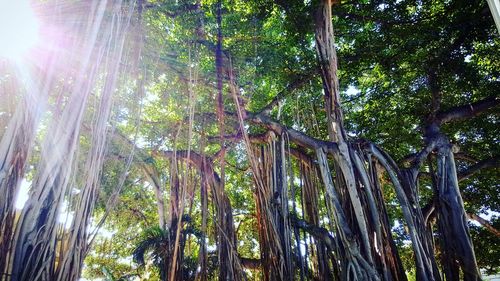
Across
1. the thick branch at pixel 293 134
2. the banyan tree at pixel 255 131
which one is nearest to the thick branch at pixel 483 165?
the banyan tree at pixel 255 131

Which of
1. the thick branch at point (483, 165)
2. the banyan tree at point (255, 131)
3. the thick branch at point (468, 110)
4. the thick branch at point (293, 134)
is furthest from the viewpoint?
the thick branch at point (483, 165)

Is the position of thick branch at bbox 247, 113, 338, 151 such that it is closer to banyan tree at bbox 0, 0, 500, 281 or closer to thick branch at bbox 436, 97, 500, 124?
banyan tree at bbox 0, 0, 500, 281

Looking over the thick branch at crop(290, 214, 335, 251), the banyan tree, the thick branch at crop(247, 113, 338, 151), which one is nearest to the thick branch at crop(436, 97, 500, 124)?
the banyan tree

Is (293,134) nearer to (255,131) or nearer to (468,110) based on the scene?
(255,131)

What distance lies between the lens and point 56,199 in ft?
3.58

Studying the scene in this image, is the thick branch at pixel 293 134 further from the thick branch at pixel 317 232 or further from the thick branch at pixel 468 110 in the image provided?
the thick branch at pixel 468 110

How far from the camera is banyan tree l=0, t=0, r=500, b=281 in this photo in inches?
47.2

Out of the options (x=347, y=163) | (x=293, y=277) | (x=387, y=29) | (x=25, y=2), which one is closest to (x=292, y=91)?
(x=387, y=29)

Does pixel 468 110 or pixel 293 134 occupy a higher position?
pixel 468 110

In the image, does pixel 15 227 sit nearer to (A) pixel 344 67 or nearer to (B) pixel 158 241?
Result: (B) pixel 158 241

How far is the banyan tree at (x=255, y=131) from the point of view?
1.20 m

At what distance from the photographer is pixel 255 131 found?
4031 mm

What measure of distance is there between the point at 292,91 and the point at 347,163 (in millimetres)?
1573

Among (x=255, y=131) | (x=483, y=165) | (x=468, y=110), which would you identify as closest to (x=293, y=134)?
(x=255, y=131)
